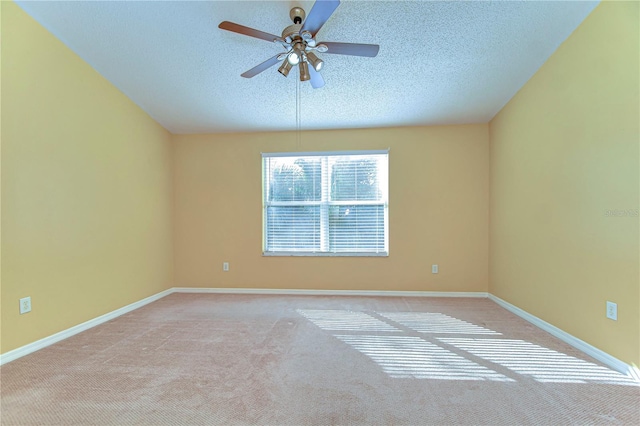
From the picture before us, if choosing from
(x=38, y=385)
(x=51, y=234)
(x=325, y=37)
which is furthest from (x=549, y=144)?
(x=51, y=234)

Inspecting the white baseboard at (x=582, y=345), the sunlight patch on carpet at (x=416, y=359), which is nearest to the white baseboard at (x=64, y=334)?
the sunlight patch on carpet at (x=416, y=359)

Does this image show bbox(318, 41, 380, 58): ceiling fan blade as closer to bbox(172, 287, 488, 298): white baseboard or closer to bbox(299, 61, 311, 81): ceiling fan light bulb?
bbox(299, 61, 311, 81): ceiling fan light bulb

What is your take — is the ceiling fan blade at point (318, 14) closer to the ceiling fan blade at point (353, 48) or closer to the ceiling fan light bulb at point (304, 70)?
the ceiling fan blade at point (353, 48)

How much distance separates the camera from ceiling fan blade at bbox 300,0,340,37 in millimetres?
1567

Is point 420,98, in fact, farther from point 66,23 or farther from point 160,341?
point 160,341

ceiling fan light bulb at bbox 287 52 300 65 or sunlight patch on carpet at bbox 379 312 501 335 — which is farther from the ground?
ceiling fan light bulb at bbox 287 52 300 65

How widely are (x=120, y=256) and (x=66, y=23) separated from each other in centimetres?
216

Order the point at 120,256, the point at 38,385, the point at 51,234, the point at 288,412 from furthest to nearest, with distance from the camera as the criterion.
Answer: the point at 120,256
the point at 51,234
the point at 38,385
the point at 288,412

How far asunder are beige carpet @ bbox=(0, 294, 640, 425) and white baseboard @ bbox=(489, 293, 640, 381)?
0.21 feet

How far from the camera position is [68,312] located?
97.3 inches

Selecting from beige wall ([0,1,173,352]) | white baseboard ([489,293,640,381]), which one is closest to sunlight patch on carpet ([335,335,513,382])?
white baseboard ([489,293,640,381])

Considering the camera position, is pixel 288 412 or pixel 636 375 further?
pixel 636 375

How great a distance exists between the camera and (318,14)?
1664mm

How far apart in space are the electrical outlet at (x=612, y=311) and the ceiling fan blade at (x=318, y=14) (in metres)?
2.58
